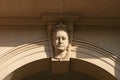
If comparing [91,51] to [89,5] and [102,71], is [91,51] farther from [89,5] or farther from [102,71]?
[89,5]

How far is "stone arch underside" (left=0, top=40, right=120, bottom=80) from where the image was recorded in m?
6.39

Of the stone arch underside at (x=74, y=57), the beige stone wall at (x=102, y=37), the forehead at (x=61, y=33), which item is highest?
the beige stone wall at (x=102, y=37)

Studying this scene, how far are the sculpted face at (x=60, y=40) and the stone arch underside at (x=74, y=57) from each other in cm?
19

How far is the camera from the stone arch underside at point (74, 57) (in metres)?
6.39

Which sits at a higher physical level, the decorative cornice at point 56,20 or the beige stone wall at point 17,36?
the decorative cornice at point 56,20

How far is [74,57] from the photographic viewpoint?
6480 millimetres

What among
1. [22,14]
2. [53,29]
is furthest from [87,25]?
[22,14]

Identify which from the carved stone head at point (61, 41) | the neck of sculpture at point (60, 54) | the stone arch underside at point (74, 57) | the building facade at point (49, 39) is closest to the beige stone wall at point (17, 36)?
the building facade at point (49, 39)

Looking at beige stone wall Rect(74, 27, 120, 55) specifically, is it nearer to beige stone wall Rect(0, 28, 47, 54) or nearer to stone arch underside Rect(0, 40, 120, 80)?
stone arch underside Rect(0, 40, 120, 80)

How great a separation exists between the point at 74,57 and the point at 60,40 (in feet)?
1.35

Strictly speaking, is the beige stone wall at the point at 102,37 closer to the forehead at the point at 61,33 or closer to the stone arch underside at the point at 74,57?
the stone arch underside at the point at 74,57

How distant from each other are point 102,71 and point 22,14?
5.69ft

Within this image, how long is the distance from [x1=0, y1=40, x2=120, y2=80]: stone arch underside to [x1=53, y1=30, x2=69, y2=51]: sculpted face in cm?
19

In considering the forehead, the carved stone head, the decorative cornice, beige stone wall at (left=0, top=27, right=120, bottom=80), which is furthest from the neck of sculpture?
the decorative cornice
